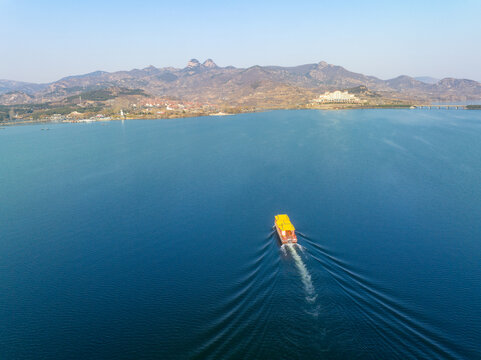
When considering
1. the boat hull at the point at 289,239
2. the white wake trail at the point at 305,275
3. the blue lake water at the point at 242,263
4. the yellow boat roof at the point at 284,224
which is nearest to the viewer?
the blue lake water at the point at 242,263

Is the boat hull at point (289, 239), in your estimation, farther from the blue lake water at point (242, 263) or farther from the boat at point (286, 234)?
the blue lake water at point (242, 263)

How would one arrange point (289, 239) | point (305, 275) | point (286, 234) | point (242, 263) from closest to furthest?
point (305, 275), point (242, 263), point (289, 239), point (286, 234)

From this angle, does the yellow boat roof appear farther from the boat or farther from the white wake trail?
the white wake trail

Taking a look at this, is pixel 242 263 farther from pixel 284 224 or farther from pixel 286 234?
pixel 284 224

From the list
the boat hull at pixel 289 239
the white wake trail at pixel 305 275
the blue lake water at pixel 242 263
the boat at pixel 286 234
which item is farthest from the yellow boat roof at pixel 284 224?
the blue lake water at pixel 242 263

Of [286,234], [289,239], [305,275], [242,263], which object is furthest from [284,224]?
[305,275]

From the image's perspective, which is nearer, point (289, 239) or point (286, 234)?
point (289, 239)
